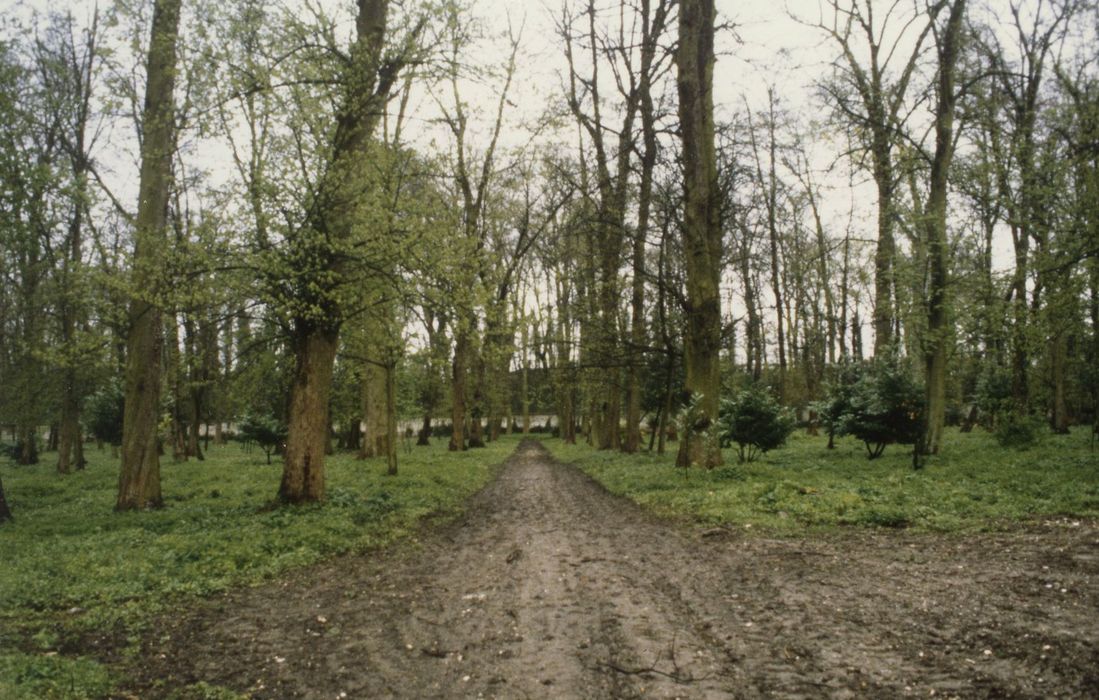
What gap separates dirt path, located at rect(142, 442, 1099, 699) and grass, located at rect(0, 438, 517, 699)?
483 millimetres

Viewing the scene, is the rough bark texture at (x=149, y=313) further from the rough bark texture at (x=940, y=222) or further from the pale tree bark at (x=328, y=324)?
the rough bark texture at (x=940, y=222)

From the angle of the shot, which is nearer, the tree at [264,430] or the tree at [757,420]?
the tree at [757,420]

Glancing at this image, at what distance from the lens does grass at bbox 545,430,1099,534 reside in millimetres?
8242

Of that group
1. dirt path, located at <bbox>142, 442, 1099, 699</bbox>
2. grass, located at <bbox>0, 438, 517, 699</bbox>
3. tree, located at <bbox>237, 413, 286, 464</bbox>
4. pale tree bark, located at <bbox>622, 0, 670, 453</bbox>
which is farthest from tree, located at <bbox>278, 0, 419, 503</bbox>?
tree, located at <bbox>237, 413, 286, 464</bbox>

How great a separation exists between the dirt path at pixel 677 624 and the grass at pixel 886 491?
0.84 metres

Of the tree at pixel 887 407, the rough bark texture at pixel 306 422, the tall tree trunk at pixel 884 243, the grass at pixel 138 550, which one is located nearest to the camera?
the grass at pixel 138 550

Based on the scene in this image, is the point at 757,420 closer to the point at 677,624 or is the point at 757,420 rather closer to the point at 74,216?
the point at 677,624

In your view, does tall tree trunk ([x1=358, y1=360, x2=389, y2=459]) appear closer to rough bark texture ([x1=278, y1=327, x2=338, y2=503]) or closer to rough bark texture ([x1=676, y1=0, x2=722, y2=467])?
rough bark texture ([x1=278, y1=327, x2=338, y2=503])

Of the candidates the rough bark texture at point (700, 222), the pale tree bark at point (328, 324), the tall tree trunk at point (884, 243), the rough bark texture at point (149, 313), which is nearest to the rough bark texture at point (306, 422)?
the pale tree bark at point (328, 324)

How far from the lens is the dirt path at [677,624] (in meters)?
3.78

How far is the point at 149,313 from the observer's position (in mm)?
10492

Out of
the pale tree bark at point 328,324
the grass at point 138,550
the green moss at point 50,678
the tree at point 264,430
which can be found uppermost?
the pale tree bark at point 328,324

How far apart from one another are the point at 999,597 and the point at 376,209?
8.39m

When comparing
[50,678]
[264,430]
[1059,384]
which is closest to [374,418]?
[264,430]
